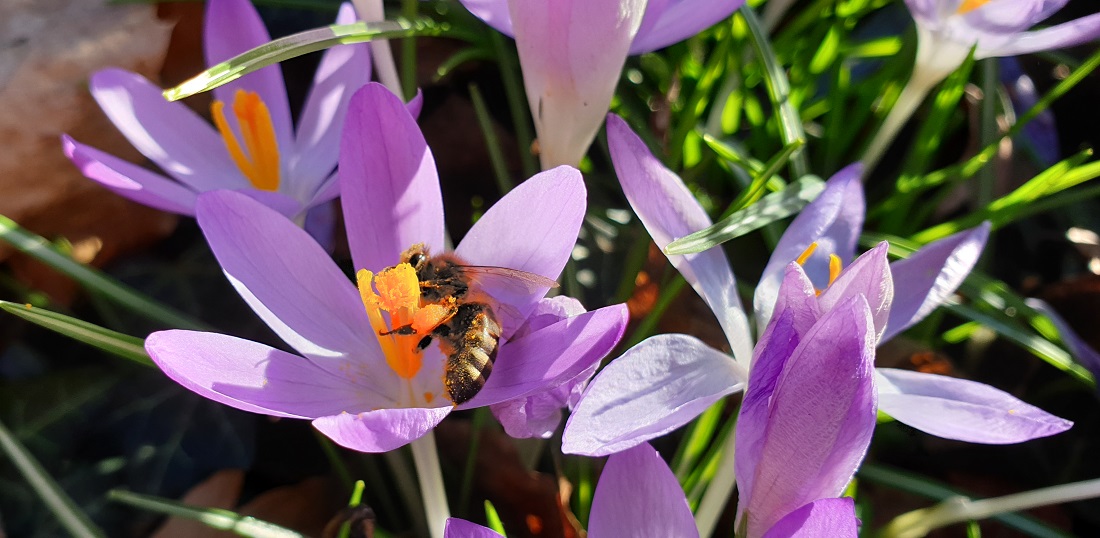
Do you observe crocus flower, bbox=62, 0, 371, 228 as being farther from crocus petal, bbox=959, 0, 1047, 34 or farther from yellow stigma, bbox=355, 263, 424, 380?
crocus petal, bbox=959, 0, 1047, 34

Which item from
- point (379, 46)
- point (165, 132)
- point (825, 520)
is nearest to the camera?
point (825, 520)

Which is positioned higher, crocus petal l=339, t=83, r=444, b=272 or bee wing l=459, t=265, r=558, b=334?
crocus petal l=339, t=83, r=444, b=272

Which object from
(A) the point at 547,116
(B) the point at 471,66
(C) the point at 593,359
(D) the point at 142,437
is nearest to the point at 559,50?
(A) the point at 547,116

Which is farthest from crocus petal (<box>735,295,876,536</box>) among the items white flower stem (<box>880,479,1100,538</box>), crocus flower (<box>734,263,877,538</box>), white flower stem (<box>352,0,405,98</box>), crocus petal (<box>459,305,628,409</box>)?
white flower stem (<box>352,0,405,98</box>)

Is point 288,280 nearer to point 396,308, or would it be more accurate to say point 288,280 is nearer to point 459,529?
point 396,308

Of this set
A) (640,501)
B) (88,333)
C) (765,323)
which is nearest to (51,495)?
(88,333)

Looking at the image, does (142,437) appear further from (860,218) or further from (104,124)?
(860,218)

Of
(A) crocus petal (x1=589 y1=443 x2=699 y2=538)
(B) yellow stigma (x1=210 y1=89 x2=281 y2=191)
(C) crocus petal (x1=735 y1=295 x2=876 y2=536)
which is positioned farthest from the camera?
(B) yellow stigma (x1=210 y1=89 x2=281 y2=191)
